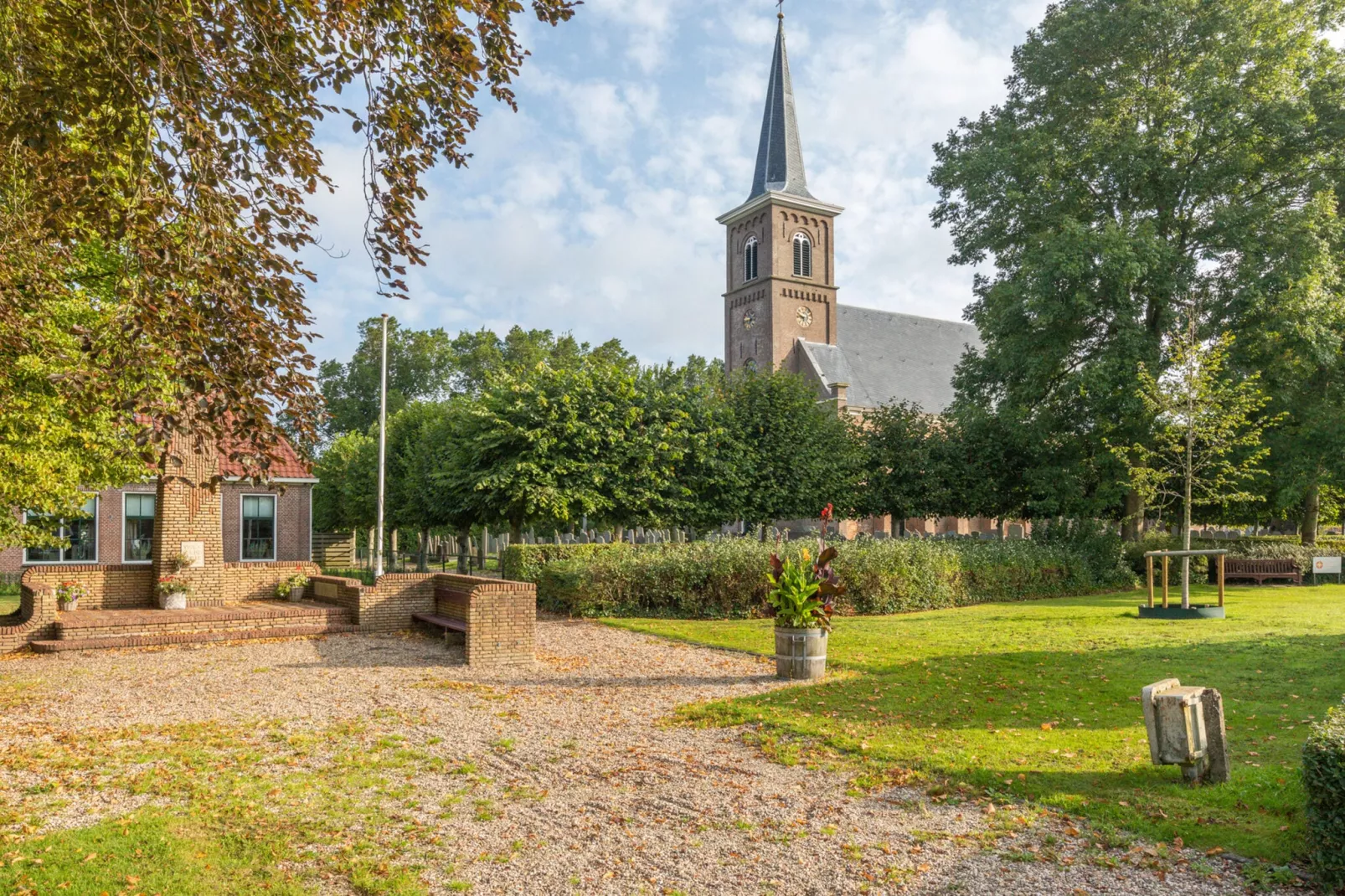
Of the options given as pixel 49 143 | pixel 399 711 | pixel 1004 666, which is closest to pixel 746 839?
pixel 399 711

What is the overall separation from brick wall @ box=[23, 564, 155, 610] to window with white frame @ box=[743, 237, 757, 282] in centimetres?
4151

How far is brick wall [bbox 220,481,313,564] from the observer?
1103 inches

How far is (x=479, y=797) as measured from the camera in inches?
236

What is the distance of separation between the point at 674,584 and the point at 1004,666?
788 centimetres

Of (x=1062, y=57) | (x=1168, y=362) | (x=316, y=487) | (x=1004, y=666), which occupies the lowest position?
(x=1004, y=666)

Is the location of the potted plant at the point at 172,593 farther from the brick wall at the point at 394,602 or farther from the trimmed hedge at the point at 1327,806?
the trimmed hedge at the point at 1327,806

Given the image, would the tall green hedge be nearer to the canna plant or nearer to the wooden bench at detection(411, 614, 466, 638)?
the wooden bench at detection(411, 614, 466, 638)

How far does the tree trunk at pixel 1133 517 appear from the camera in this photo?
2761cm

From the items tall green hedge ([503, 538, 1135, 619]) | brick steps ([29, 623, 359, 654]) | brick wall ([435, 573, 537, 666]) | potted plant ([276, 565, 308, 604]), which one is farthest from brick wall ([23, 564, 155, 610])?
brick wall ([435, 573, 537, 666])

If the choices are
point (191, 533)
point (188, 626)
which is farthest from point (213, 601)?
point (188, 626)

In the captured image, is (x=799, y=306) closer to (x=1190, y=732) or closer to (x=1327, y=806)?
(x=1190, y=732)

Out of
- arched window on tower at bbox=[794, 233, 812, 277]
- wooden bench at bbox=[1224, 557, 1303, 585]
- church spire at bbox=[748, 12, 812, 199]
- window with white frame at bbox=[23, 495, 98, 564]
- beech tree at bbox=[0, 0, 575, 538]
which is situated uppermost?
church spire at bbox=[748, 12, 812, 199]

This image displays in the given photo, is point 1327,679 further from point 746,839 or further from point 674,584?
point 674,584

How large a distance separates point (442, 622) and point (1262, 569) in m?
25.2
